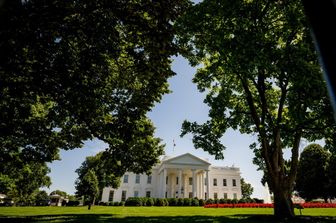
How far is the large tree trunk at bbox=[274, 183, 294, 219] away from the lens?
1502 centimetres

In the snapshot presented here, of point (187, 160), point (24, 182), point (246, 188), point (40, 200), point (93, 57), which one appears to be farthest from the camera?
point (246, 188)

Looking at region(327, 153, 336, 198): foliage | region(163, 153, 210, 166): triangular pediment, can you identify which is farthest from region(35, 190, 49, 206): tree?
region(327, 153, 336, 198): foliage

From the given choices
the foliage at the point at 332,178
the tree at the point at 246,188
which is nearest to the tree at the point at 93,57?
the foliage at the point at 332,178

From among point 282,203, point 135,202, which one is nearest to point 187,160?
point 135,202

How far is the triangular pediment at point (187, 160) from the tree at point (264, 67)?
4093 centimetres

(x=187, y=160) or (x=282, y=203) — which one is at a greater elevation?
(x=187, y=160)

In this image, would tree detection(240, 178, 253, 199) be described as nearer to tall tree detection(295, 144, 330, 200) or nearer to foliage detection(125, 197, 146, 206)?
tall tree detection(295, 144, 330, 200)

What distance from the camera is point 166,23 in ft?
31.0

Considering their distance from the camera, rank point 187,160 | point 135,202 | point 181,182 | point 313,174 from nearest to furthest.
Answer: point 135,202 → point 313,174 → point 187,160 → point 181,182

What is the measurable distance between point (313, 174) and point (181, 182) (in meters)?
29.3

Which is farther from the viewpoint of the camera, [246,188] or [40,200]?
[246,188]

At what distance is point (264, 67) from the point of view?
11617mm

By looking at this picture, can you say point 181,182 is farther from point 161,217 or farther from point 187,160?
point 161,217

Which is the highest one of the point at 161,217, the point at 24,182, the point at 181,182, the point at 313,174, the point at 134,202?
the point at 313,174
